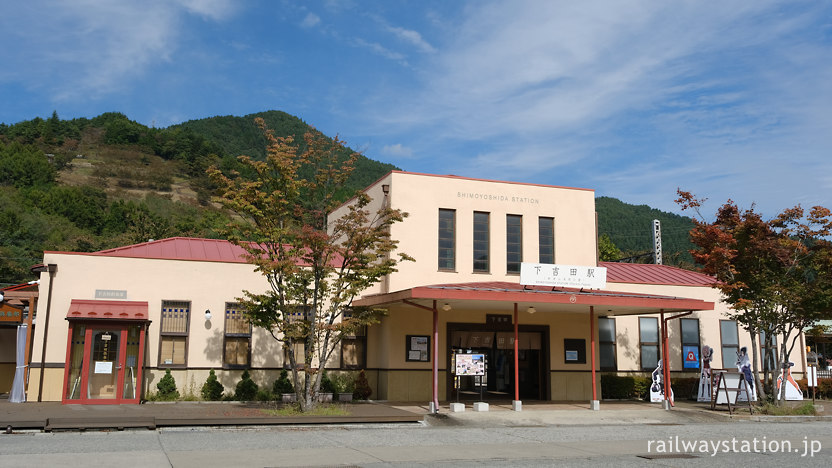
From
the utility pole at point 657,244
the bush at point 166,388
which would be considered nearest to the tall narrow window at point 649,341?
the utility pole at point 657,244

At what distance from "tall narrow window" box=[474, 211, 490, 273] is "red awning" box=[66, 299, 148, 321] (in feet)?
33.2

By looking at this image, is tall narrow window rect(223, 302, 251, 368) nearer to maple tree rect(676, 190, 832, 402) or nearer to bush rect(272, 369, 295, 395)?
bush rect(272, 369, 295, 395)

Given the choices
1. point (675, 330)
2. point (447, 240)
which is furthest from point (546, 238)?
point (675, 330)

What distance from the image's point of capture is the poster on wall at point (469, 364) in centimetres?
1833

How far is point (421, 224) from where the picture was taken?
21953mm

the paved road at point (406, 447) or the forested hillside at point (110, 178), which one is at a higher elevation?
the forested hillside at point (110, 178)

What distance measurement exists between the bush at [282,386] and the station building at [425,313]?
444mm

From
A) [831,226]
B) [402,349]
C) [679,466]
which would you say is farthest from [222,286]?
[831,226]

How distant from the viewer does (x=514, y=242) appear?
2309 centimetres

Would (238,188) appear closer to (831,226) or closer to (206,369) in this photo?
(206,369)

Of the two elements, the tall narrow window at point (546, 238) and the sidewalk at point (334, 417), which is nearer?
the sidewalk at point (334, 417)

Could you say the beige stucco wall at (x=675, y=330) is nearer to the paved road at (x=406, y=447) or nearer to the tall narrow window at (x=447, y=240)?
the tall narrow window at (x=447, y=240)

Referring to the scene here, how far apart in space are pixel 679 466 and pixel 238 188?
477 inches

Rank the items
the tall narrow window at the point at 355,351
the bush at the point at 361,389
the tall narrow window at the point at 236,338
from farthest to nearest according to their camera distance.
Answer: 1. the tall narrow window at the point at 355,351
2. the bush at the point at 361,389
3. the tall narrow window at the point at 236,338
